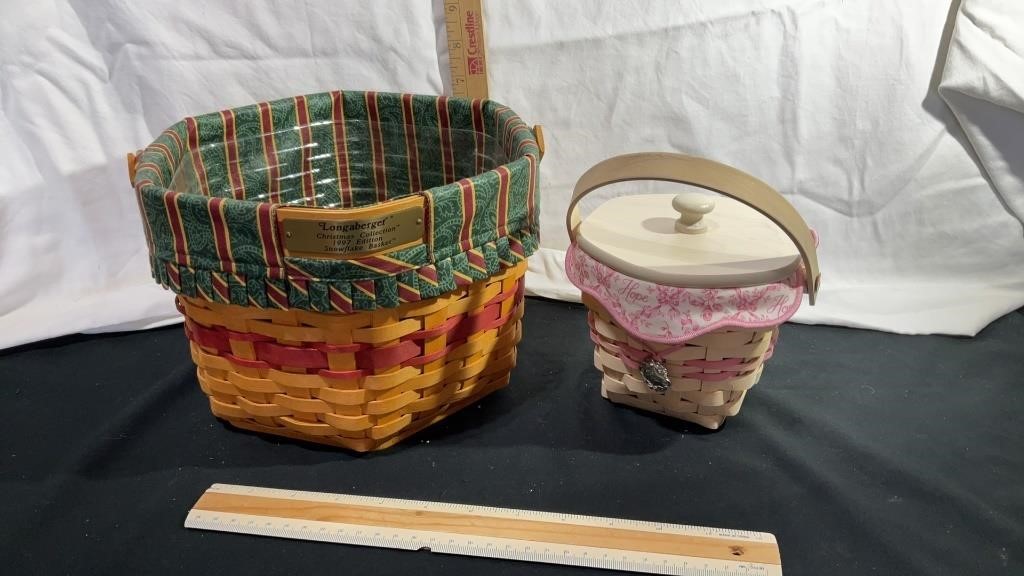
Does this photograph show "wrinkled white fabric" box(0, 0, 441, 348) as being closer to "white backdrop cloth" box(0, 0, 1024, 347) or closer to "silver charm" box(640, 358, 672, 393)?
"white backdrop cloth" box(0, 0, 1024, 347)

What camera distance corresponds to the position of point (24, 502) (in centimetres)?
93

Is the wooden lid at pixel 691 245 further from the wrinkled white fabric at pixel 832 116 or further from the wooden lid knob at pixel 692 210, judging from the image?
the wrinkled white fabric at pixel 832 116

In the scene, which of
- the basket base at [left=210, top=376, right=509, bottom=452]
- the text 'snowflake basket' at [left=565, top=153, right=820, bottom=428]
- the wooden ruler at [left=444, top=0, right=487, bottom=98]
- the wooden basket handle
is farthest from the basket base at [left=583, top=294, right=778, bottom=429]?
the wooden ruler at [left=444, top=0, right=487, bottom=98]

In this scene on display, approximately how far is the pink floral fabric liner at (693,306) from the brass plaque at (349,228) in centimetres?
25

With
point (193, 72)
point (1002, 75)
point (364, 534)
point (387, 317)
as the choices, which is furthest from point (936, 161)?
point (193, 72)

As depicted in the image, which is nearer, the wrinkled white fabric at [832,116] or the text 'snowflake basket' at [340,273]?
the text 'snowflake basket' at [340,273]

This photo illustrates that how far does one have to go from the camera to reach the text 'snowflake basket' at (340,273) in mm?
805

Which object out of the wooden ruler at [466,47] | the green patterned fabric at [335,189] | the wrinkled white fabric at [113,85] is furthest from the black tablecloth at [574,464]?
the wooden ruler at [466,47]

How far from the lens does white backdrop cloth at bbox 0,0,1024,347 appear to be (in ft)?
3.94

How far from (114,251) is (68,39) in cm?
34

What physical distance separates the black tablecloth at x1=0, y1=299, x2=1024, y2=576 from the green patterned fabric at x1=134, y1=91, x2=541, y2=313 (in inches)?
9.7

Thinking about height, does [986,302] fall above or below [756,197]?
below

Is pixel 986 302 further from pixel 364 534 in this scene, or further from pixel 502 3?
pixel 364 534

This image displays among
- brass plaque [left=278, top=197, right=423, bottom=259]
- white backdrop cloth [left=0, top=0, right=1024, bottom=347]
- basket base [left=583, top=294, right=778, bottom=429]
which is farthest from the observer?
white backdrop cloth [left=0, top=0, right=1024, bottom=347]
